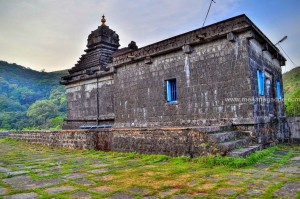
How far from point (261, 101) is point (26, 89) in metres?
50.6

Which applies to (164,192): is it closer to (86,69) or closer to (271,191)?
(271,191)

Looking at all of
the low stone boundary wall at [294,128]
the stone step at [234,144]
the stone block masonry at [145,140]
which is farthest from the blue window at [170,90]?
the low stone boundary wall at [294,128]

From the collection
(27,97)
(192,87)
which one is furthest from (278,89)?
(27,97)

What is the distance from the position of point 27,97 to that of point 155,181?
4897 cm

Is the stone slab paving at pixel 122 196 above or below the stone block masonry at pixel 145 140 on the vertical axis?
below

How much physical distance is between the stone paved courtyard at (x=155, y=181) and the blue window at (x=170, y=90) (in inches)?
150

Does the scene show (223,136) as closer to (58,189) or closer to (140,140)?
(140,140)

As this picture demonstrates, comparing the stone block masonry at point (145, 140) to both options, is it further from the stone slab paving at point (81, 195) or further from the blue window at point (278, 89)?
the blue window at point (278, 89)

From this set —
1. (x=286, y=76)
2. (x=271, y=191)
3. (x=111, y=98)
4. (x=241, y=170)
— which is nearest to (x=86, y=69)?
(x=111, y=98)

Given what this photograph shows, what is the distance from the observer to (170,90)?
31.5ft

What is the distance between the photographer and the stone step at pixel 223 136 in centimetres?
594

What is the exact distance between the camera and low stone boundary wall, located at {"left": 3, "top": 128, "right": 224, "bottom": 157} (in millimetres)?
6195

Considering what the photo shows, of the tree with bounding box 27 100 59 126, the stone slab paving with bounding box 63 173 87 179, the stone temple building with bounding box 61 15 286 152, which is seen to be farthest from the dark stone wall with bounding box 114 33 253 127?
the tree with bounding box 27 100 59 126

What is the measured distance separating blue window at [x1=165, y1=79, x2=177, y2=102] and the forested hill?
77.0 feet
